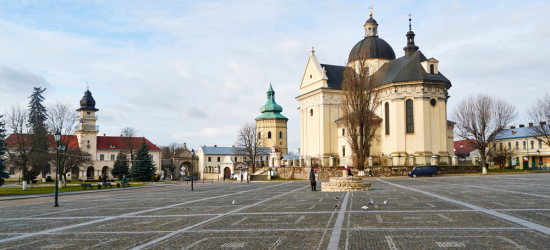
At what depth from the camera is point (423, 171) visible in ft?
156

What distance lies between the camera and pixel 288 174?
57.0 metres

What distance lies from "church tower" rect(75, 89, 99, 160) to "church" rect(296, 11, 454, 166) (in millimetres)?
42509

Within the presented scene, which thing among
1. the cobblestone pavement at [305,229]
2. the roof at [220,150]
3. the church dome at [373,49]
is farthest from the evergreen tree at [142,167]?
the cobblestone pavement at [305,229]

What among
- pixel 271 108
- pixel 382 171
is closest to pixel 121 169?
pixel 271 108

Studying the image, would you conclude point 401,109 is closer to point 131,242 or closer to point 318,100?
point 318,100

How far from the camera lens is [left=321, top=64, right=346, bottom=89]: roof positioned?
209 feet

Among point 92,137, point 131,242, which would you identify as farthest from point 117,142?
point 131,242

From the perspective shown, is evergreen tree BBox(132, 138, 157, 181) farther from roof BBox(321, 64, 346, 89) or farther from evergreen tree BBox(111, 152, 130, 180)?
roof BBox(321, 64, 346, 89)

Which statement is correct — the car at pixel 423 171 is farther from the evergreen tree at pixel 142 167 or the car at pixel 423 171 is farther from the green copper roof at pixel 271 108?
the green copper roof at pixel 271 108

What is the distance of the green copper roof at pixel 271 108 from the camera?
317 ft

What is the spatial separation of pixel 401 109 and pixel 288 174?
17.2 meters

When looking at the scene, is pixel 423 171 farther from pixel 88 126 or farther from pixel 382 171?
pixel 88 126

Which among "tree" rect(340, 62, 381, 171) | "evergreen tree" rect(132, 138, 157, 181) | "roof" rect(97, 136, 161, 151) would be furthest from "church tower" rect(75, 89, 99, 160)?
"tree" rect(340, 62, 381, 171)

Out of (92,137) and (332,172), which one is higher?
(92,137)
